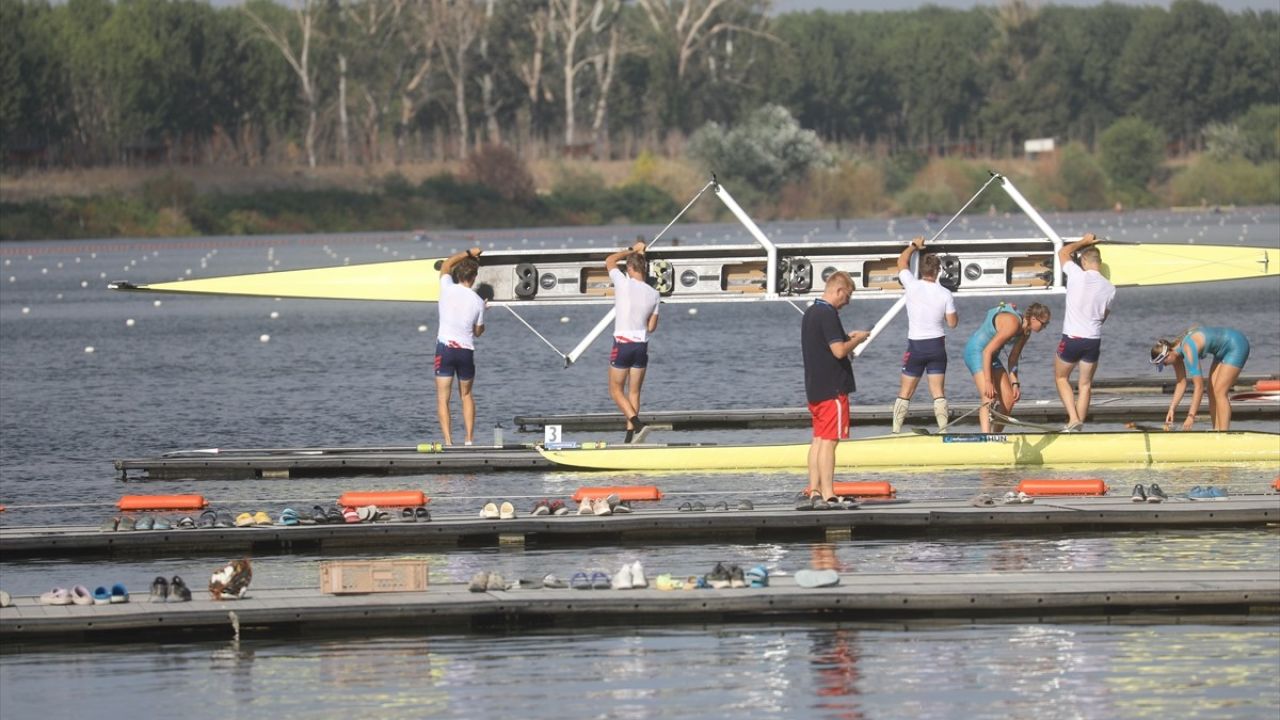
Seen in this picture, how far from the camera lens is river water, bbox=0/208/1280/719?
13141 mm

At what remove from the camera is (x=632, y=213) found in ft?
372

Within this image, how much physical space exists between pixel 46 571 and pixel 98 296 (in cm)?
4914

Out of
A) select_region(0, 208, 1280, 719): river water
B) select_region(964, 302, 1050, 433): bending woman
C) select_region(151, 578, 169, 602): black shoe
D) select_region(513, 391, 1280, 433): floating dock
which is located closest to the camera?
select_region(0, 208, 1280, 719): river water

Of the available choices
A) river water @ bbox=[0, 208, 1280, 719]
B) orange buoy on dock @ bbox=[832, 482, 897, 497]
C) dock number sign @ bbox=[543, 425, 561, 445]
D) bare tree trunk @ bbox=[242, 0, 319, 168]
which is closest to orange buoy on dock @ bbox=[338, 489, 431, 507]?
river water @ bbox=[0, 208, 1280, 719]

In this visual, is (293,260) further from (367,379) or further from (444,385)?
(444,385)

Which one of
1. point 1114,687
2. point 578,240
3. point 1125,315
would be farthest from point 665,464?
point 578,240

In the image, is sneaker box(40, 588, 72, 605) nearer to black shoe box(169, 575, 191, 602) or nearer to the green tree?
black shoe box(169, 575, 191, 602)

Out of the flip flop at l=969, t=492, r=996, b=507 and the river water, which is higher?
the flip flop at l=969, t=492, r=996, b=507

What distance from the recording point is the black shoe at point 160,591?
14969 millimetres

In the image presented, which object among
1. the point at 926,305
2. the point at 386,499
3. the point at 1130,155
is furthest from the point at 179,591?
the point at 1130,155

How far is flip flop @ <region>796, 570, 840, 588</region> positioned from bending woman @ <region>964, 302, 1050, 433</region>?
22.7 feet

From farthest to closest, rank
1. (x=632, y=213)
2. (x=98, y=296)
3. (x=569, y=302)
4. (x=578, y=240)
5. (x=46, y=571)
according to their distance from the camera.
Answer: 1. (x=632, y=213)
2. (x=578, y=240)
3. (x=98, y=296)
4. (x=569, y=302)
5. (x=46, y=571)

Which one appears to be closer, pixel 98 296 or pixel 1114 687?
pixel 1114 687

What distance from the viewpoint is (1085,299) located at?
22.4 m
